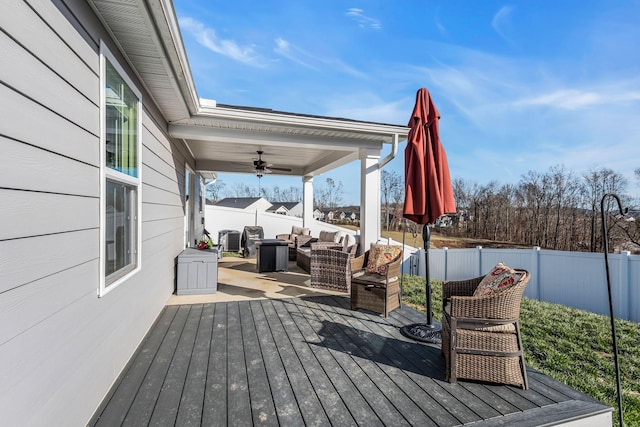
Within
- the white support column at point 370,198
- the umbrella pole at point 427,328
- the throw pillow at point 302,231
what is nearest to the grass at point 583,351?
the umbrella pole at point 427,328

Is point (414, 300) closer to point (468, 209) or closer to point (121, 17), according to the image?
point (121, 17)

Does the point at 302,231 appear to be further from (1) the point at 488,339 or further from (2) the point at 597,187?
(2) the point at 597,187

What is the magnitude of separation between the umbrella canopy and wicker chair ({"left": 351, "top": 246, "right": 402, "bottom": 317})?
107cm

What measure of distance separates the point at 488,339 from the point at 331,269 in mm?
3241

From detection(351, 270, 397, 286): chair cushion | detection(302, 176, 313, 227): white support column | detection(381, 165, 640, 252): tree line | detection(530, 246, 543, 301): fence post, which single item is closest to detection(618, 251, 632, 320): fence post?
detection(530, 246, 543, 301): fence post

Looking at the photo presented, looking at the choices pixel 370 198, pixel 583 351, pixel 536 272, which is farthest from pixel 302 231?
pixel 583 351

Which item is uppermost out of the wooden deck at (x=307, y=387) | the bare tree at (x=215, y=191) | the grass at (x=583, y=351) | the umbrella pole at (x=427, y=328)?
the bare tree at (x=215, y=191)

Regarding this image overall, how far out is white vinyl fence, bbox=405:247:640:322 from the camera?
5.89m

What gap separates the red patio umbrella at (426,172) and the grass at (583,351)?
110 cm

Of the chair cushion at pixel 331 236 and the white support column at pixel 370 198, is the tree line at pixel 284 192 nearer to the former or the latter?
the chair cushion at pixel 331 236

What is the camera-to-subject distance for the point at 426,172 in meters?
3.31

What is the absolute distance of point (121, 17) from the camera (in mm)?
2094

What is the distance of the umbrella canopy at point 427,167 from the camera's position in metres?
3.27

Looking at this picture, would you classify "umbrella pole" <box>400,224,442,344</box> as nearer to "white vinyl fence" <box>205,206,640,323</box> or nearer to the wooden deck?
the wooden deck
